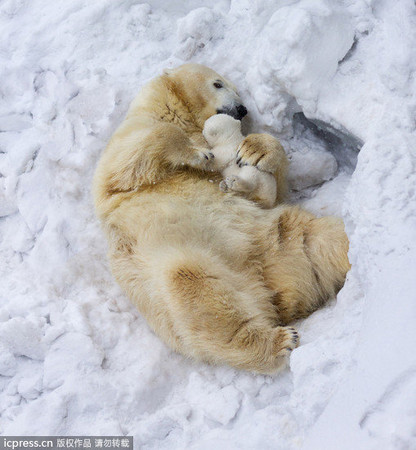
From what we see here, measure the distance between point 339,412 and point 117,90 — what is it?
3379 mm

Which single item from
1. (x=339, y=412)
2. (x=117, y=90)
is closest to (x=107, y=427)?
(x=339, y=412)

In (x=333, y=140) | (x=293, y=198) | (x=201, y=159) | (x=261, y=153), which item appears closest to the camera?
(x=261, y=153)

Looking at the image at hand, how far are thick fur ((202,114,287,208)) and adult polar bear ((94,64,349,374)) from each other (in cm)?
8

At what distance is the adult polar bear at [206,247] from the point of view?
3182mm

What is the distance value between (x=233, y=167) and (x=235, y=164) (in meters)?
0.03

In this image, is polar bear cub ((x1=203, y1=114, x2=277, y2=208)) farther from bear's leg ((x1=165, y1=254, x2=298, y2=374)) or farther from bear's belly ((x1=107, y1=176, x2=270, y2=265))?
bear's leg ((x1=165, y1=254, x2=298, y2=374))

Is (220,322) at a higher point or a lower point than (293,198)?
lower

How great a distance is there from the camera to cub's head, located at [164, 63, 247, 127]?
4270mm

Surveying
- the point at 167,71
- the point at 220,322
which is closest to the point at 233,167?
the point at 167,71

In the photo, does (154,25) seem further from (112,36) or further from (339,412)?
(339,412)

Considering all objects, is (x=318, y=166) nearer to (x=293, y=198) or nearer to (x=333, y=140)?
(x=333, y=140)

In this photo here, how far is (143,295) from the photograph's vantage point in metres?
3.48

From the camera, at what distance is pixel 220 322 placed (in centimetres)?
314

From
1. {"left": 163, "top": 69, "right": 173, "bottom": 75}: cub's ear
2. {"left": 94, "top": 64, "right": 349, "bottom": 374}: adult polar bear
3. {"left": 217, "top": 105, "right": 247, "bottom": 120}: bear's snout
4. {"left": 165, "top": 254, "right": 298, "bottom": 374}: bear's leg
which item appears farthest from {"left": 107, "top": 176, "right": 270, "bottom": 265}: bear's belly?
{"left": 163, "top": 69, "right": 173, "bottom": 75}: cub's ear
